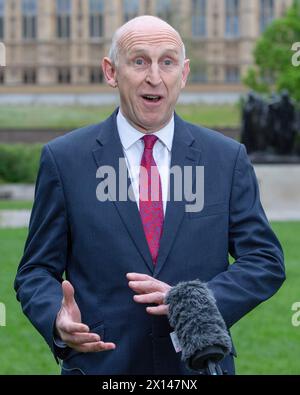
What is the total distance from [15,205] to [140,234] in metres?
22.0

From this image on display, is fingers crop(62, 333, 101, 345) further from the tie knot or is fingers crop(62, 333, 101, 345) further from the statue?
the statue

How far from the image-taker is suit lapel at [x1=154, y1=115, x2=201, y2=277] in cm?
291

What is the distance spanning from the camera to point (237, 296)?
2844 mm

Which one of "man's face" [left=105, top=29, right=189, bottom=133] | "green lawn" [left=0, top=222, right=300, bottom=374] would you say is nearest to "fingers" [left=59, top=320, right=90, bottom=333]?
"man's face" [left=105, top=29, right=189, bottom=133]

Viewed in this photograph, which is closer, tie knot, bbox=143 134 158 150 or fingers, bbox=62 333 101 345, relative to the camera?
fingers, bbox=62 333 101 345

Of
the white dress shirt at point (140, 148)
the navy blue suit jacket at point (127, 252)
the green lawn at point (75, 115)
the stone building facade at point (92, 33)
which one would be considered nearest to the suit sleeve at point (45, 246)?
the navy blue suit jacket at point (127, 252)

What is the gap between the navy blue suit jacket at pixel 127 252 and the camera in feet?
9.53

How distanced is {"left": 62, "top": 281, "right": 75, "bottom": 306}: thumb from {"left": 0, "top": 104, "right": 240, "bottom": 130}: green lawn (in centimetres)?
4484

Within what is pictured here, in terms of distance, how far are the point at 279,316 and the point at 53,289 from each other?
277 inches

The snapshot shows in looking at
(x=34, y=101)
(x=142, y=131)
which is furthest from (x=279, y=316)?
(x=34, y=101)

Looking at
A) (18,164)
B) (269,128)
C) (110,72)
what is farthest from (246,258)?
(18,164)

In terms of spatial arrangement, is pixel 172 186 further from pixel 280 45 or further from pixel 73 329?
pixel 280 45

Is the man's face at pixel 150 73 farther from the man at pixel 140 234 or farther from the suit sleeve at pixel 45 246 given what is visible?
the suit sleeve at pixel 45 246

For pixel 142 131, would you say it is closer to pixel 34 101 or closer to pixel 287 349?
pixel 287 349
